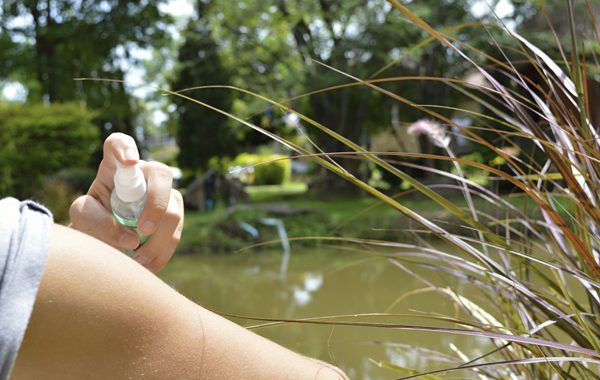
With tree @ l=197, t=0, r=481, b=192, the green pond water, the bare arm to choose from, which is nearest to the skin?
the bare arm

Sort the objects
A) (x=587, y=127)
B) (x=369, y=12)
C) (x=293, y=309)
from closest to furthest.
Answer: (x=587, y=127)
(x=293, y=309)
(x=369, y=12)

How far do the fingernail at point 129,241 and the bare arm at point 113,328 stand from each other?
18 cm

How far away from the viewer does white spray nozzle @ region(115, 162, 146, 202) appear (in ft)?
2.21

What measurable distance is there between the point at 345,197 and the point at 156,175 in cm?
1225

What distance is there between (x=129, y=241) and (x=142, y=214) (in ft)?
0.15

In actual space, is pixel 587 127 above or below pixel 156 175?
above

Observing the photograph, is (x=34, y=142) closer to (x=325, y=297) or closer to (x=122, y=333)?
(x=325, y=297)

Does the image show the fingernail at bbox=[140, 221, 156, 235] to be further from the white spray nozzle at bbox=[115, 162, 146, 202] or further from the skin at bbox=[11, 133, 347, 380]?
the skin at bbox=[11, 133, 347, 380]

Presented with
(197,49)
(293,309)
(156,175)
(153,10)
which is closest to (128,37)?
(153,10)

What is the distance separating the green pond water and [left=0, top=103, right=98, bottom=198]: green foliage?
15.0 ft

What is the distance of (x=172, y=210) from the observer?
28.0 inches

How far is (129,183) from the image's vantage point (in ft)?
2.22

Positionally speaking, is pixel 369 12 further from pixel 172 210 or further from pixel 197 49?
pixel 172 210

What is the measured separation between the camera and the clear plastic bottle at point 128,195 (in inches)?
26.5
